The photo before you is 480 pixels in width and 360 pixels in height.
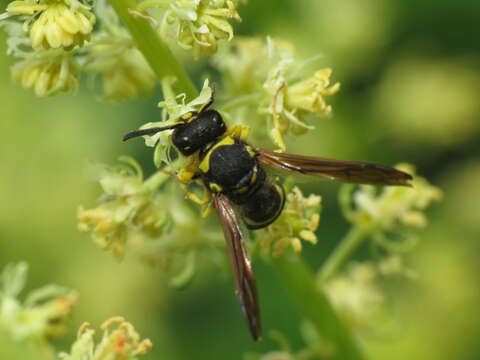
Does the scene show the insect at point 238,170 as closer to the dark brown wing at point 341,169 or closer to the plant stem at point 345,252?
the dark brown wing at point 341,169

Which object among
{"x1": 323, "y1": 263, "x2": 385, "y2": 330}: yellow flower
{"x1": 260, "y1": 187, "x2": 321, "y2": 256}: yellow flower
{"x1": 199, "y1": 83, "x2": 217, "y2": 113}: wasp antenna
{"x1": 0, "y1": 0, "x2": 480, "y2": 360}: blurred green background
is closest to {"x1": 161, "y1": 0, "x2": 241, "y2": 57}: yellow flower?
{"x1": 199, "y1": 83, "x2": 217, "y2": 113}: wasp antenna

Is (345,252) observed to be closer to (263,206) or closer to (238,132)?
(263,206)

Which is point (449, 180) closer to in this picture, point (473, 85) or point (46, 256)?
point (473, 85)

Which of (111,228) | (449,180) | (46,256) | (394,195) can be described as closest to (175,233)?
(111,228)

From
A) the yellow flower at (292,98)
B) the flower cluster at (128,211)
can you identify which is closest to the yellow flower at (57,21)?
the flower cluster at (128,211)

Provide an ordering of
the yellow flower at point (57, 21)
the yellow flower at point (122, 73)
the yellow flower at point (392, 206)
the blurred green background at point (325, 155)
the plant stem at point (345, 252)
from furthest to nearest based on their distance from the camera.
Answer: the blurred green background at point (325, 155)
the yellow flower at point (392, 206)
the plant stem at point (345, 252)
the yellow flower at point (122, 73)
the yellow flower at point (57, 21)

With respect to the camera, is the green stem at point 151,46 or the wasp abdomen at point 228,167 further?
the wasp abdomen at point 228,167

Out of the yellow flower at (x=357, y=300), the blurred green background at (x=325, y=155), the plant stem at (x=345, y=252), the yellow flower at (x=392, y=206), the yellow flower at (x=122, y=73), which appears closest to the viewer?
the yellow flower at (x=122, y=73)
